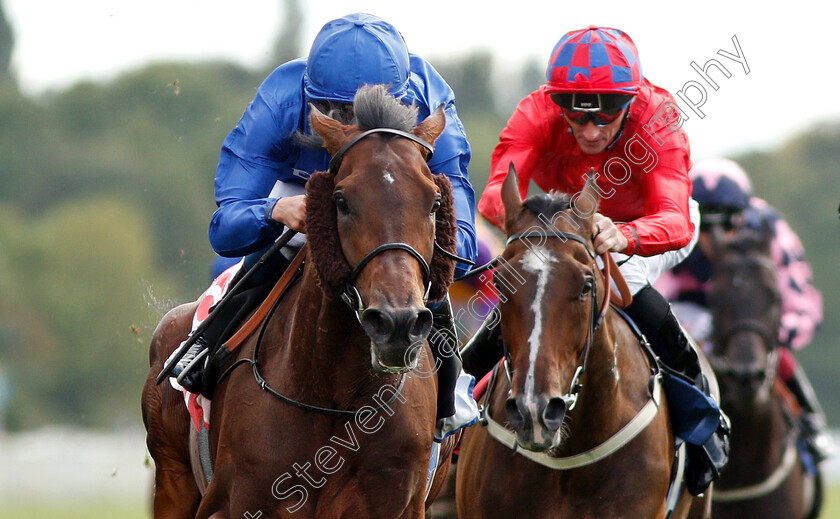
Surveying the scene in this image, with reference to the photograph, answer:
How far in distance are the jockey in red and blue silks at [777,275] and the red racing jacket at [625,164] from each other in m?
3.02

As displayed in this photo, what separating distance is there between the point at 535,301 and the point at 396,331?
1244mm

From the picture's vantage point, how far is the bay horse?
3818 millimetres

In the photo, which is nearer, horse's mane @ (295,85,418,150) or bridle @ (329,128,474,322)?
bridle @ (329,128,474,322)

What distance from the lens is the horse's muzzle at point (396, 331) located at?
11.9ft

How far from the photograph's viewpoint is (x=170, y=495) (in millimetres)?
5676

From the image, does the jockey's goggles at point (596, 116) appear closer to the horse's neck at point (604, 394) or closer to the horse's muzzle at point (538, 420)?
the horse's neck at point (604, 394)

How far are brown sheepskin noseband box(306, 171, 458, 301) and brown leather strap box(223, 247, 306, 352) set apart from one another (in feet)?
2.10

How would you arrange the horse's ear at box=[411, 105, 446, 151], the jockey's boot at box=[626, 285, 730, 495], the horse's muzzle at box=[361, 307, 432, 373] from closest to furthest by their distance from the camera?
the horse's muzzle at box=[361, 307, 432, 373] < the horse's ear at box=[411, 105, 446, 151] < the jockey's boot at box=[626, 285, 730, 495]

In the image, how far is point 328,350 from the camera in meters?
4.30

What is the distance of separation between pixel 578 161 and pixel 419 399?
2.17 m

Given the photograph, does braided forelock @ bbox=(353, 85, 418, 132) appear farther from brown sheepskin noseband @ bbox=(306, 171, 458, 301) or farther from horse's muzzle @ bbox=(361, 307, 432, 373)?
horse's muzzle @ bbox=(361, 307, 432, 373)

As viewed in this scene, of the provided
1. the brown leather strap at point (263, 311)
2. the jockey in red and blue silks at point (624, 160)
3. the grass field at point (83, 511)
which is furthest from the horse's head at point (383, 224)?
Answer: the grass field at point (83, 511)

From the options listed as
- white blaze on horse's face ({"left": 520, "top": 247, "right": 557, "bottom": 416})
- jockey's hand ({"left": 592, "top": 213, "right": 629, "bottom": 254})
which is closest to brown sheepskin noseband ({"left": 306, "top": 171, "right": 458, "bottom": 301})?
white blaze on horse's face ({"left": 520, "top": 247, "right": 557, "bottom": 416})

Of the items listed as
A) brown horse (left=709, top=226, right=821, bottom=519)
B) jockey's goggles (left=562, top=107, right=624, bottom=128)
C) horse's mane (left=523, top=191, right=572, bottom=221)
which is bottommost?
brown horse (left=709, top=226, right=821, bottom=519)
